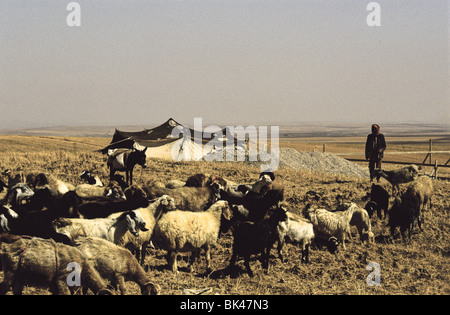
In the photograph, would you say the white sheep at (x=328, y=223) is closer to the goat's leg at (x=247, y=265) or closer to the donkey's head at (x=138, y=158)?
the goat's leg at (x=247, y=265)

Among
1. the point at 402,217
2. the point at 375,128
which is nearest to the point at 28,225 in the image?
the point at 402,217

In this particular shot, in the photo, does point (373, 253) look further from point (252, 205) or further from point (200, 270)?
point (200, 270)

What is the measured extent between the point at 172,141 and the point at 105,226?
19843 mm

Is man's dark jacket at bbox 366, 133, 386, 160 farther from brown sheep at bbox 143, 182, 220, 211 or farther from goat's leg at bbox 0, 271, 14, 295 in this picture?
goat's leg at bbox 0, 271, 14, 295

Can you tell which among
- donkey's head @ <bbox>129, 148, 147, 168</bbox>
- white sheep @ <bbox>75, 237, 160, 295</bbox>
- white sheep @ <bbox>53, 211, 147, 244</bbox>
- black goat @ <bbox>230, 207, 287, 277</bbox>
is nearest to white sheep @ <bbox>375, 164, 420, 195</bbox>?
donkey's head @ <bbox>129, 148, 147, 168</bbox>

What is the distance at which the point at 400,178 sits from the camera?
56.1 feet

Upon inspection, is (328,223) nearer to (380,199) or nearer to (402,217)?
(402,217)

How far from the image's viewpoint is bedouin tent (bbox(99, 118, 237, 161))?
2847 centimetres

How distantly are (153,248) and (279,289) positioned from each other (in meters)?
3.31

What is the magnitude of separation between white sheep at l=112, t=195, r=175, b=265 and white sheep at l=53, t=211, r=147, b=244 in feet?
0.55

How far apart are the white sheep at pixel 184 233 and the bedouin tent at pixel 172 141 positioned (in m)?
18.0

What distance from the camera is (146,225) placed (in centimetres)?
981
